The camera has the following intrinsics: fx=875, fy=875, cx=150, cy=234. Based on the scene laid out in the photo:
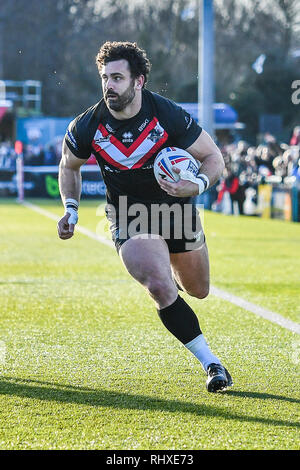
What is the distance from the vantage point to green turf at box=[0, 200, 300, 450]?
438cm

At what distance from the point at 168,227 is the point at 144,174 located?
38 centimetres

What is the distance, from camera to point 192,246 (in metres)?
5.74

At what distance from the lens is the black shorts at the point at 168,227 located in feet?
18.6

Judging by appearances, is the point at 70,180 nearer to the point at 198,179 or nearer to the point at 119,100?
the point at 119,100

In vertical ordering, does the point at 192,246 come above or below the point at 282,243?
above

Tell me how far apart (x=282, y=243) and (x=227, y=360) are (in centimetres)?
919

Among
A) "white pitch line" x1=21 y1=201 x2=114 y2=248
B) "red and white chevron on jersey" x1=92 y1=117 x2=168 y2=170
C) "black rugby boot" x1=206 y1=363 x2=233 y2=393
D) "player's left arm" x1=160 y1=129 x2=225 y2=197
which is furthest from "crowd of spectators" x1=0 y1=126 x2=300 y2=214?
"black rugby boot" x1=206 y1=363 x2=233 y2=393

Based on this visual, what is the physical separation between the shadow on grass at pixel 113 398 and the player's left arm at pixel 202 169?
1.22 m

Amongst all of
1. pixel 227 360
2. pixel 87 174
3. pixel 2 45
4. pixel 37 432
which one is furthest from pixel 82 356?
pixel 2 45

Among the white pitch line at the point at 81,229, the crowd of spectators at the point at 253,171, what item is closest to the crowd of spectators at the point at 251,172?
the crowd of spectators at the point at 253,171

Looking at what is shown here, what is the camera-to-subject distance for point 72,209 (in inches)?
227

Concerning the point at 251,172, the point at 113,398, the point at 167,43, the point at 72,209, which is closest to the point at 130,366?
the point at 113,398

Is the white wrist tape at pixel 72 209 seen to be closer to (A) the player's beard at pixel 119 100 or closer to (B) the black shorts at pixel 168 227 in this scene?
(B) the black shorts at pixel 168 227
